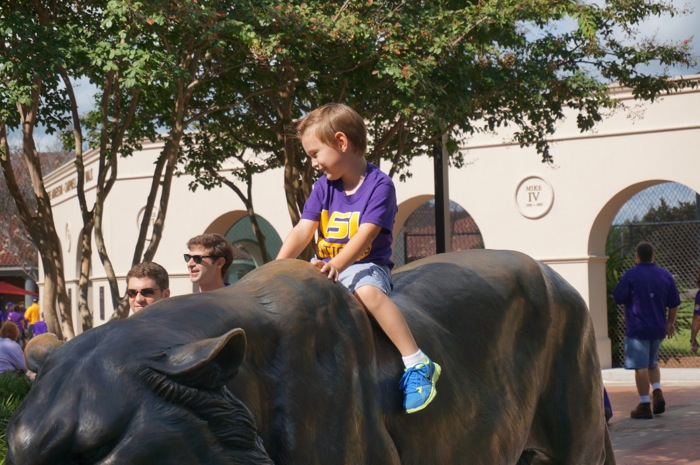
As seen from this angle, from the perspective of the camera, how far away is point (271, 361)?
2.31 meters

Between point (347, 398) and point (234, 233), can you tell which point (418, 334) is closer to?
point (347, 398)

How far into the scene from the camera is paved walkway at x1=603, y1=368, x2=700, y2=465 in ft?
31.7

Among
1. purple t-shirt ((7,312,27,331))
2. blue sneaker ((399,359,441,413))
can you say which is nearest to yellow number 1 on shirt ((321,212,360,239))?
blue sneaker ((399,359,441,413))

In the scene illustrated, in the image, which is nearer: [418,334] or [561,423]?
[418,334]

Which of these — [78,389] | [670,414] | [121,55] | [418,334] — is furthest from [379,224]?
[670,414]

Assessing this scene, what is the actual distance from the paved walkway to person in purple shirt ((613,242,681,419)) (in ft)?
1.77

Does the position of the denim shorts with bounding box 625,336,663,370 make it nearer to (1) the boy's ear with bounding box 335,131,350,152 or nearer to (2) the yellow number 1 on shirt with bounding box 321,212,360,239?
(2) the yellow number 1 on shirt with bounding box 321,212,360,239

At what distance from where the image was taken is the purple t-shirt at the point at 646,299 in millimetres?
12211

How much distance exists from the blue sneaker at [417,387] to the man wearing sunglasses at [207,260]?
2721 millimetres

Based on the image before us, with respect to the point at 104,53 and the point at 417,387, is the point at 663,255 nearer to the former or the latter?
the point at 104,53

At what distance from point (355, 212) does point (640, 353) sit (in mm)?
9819

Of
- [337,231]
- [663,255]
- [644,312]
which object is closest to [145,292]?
[337,231]

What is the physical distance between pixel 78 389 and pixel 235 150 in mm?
15457

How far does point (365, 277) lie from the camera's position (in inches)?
120
